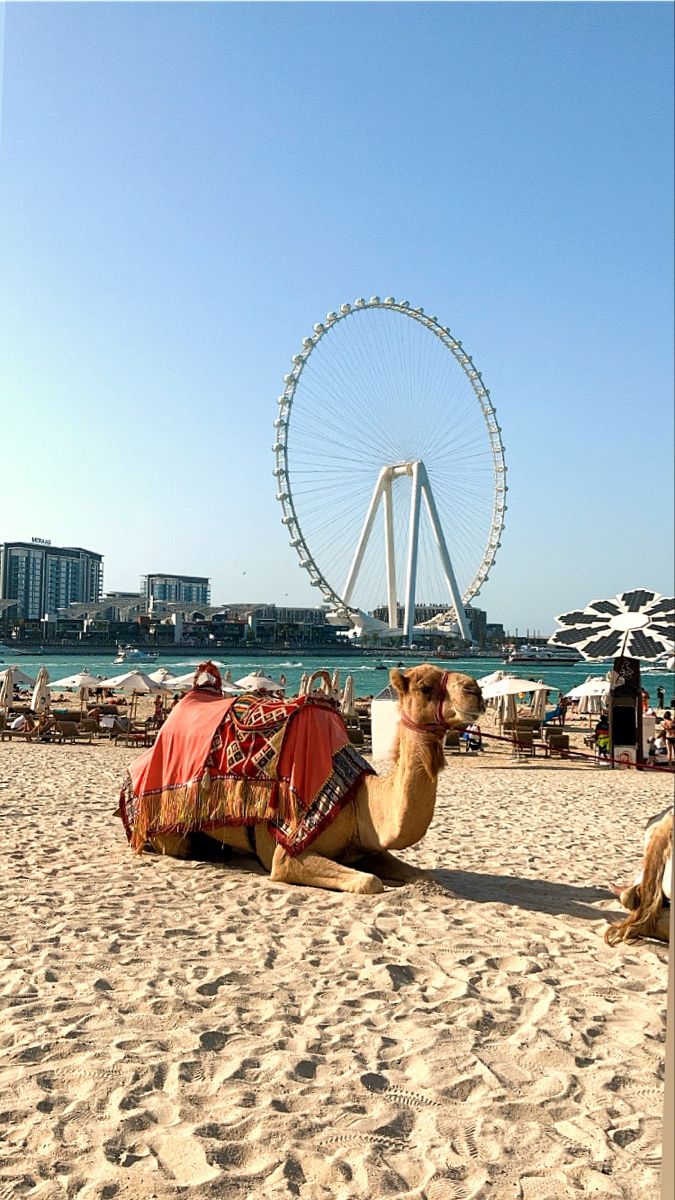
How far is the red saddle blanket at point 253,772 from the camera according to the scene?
6.45 meters

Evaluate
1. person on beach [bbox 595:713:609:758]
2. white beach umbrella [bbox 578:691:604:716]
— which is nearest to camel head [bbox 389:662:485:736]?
person on beach [bbox 595:713:609:758]

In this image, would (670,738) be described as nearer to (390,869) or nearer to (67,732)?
(67,732)

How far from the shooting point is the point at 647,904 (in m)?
5.38

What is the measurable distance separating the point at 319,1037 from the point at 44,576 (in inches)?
5336

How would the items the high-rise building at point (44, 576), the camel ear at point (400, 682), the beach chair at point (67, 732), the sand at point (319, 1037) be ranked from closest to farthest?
the sand at point (319, 1037) < the camel ear at point (400, 682) < the beach chair at point (67, 732) < the high-rise building at point (44, 576)

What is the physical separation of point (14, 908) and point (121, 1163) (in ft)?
10.0

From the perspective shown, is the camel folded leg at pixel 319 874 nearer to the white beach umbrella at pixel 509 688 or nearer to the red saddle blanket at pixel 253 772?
the red saddle blanket at pixel 253 772

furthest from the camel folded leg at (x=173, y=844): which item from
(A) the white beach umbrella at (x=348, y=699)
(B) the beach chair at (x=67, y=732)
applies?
(A) the white beach umbrella at (x=348, y=699)

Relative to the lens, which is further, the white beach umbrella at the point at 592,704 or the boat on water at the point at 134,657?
the boat on water at the point at 134,657

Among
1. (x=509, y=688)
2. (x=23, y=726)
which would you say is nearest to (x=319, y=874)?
(x=23, y=726)

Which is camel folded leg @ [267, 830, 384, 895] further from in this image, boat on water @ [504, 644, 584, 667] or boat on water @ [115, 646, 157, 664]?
boat on water @ [504, 644, 584, 667]

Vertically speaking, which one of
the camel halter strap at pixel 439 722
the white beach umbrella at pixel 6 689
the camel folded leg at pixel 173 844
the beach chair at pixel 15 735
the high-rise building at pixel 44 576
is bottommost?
the beach chair at pixel 15 735

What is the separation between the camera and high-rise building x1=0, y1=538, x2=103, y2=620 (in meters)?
124

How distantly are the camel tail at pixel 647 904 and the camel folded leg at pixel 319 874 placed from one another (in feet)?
Answer: 4.89
